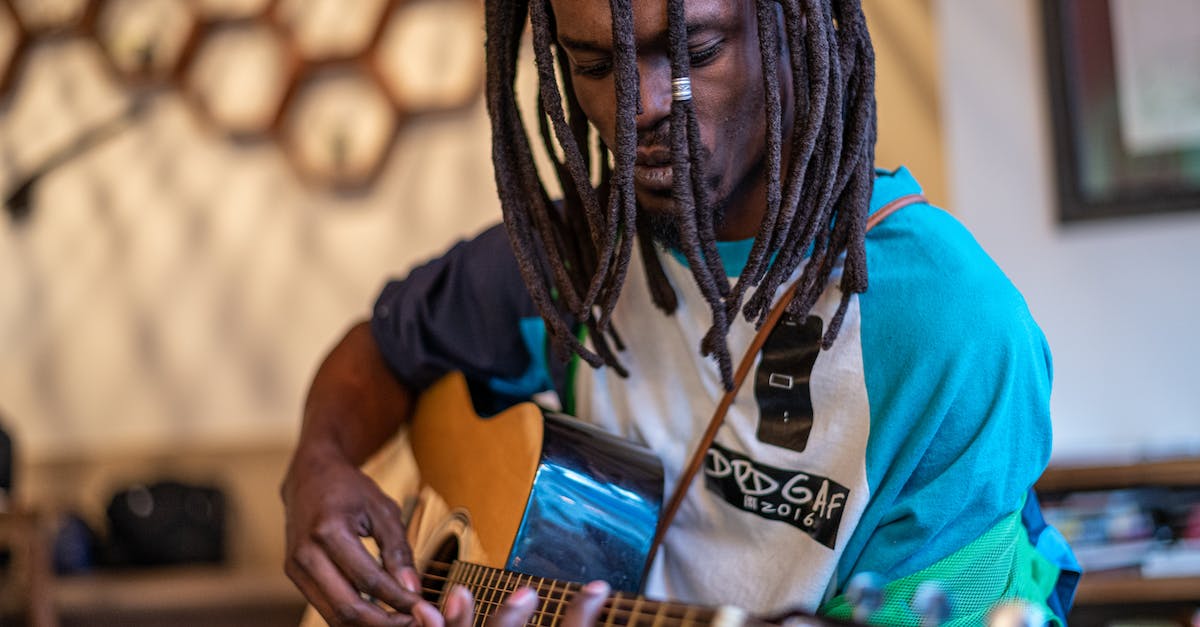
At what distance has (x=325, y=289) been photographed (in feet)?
8.45

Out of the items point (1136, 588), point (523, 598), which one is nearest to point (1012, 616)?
point (523, 598)

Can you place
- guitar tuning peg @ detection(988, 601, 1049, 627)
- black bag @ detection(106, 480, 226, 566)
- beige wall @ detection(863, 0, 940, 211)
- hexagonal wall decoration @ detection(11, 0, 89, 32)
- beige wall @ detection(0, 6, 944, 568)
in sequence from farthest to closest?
hexagonal wall decoration @ detection(11, 0, 89, 32) → beige wall @ detection(0, 6, 944, 568) → black bag @ detection(106, 480, 226, 566) → beige wall @ detection(863, 0, 940, 211) → guitar tuning peg @ detection(988, 601, 1049, 627)

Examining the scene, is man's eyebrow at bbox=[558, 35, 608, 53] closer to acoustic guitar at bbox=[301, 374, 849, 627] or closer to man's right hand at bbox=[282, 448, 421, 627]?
acoustic guitar at bbox=[301, 374, 849, 627]

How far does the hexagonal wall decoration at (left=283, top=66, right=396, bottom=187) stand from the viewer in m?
2.57

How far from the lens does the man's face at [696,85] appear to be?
2.79ft

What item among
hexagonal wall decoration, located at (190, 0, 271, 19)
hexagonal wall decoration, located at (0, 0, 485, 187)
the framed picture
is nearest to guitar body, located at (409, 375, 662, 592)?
the framed picture

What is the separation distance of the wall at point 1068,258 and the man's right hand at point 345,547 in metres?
1.21

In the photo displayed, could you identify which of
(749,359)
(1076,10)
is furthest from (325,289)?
(749,359)

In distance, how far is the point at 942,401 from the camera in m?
0.82

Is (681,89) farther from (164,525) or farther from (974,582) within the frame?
(164,525)

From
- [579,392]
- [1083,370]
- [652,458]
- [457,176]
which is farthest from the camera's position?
[457,176]

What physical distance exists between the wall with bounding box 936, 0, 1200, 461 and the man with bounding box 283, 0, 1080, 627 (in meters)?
1.06

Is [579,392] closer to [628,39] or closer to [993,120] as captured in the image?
[628,39]

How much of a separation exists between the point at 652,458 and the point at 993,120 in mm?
1243
